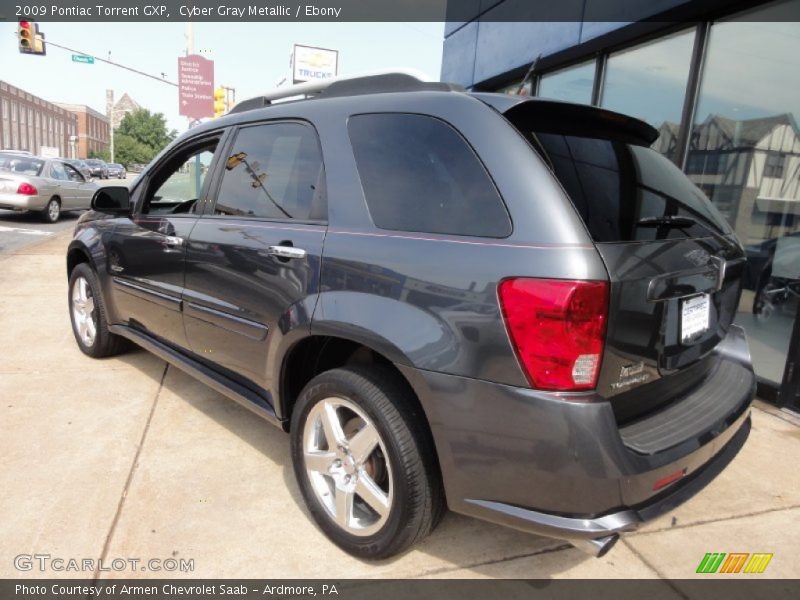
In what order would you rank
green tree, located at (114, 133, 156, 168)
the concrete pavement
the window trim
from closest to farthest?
the concrete pavement → the window trim → green tree, located at (114, 133, 156, 168)

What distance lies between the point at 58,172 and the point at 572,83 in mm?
12978

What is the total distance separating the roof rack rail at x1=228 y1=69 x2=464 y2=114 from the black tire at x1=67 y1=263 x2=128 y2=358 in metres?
2.09

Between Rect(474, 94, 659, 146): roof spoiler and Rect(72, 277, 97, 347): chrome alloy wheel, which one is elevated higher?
Rect(474, 94, 659, 146): roof spoiler

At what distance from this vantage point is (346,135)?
2268 mm

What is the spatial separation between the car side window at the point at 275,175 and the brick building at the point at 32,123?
84.2 m

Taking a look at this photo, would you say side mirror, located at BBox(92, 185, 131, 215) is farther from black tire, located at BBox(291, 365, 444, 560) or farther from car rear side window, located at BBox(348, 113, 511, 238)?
black tire, located at BBox(291, 365, 444, 560)

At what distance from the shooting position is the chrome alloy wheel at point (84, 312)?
421 cm

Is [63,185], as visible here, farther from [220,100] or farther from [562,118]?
[562,118]

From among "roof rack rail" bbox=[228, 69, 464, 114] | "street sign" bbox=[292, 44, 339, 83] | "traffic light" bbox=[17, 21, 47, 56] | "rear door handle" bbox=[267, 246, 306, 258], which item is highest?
"street sign" bbox=[292, 44, 339, 83]

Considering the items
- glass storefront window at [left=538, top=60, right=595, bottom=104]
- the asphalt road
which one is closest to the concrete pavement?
glass storefront window at [left=538, top=60, right=595, bottom=104]

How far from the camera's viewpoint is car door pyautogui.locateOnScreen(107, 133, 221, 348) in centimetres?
310

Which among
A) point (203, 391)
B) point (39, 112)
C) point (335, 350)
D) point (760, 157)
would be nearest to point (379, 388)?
point (335, 350)

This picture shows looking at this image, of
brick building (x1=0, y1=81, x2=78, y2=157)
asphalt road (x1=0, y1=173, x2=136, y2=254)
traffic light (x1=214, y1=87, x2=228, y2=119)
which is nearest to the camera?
asphalt road (x1=0, y1=173, x2=136, y2=254)

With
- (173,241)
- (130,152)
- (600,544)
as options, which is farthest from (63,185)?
Result: (130,152)
